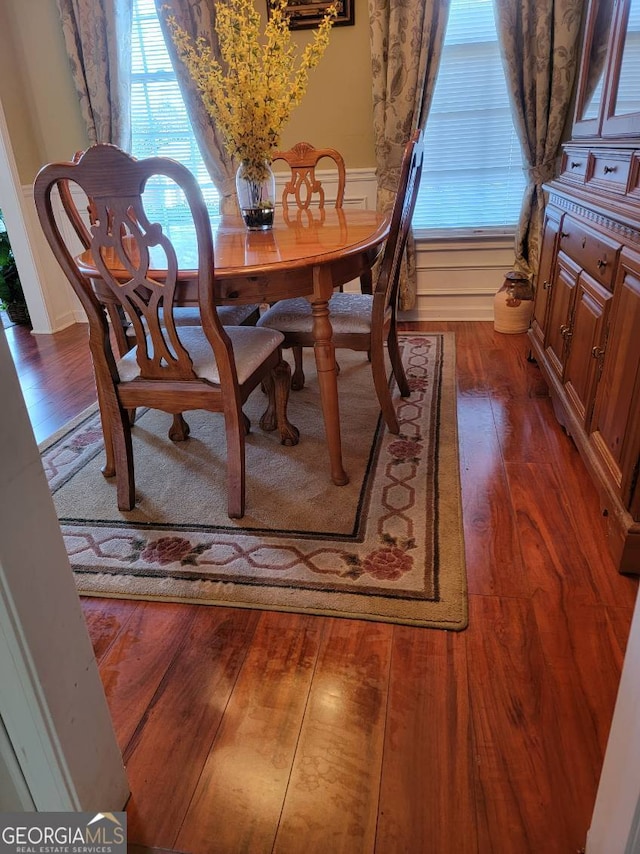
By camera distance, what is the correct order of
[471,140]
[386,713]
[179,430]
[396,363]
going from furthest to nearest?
[471,140] → [396,363] → [179,430] → [386,713]

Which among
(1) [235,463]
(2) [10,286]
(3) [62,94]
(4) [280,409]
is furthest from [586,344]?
(2) [10,286]

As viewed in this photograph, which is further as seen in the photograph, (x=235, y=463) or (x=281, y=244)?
(x=281, y=244)

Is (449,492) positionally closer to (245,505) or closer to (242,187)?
(245,505)

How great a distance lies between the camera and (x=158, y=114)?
3.66 metres

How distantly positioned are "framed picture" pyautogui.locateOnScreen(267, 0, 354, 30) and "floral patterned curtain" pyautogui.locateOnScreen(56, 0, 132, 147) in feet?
3.07

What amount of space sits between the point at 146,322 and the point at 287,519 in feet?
2.43

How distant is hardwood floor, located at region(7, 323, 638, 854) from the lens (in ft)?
3.08

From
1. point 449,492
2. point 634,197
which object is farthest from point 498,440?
point 634,197

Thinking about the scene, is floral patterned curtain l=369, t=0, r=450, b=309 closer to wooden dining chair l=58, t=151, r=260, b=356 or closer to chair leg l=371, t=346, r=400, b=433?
wooden dining chair l=58, t=151, r=260, b=356

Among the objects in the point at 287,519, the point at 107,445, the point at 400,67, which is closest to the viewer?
the point at 287,519

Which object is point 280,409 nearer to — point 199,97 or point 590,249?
point 590,249

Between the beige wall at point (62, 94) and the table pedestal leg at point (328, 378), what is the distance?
2138 millimetres

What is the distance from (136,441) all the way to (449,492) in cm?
128

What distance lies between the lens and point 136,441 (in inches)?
89.6
